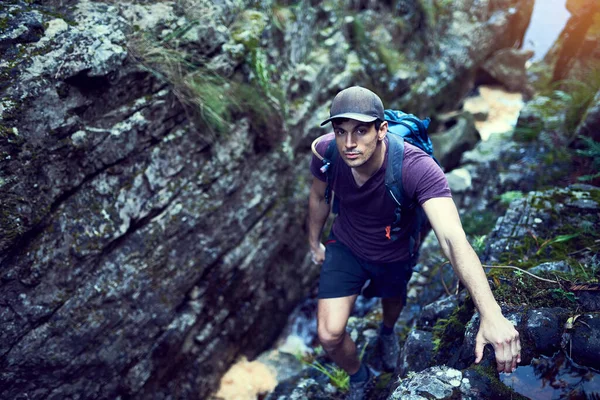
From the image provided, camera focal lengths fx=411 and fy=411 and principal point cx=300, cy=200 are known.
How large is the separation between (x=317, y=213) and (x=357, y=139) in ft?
4.28

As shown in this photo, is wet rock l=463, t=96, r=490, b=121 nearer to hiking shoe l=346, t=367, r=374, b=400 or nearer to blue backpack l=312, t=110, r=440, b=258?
blue backpack l=312, t=110, r=440, b=258

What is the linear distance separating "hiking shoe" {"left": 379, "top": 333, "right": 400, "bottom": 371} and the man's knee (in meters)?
1.28

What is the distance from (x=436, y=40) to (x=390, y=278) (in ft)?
32.5

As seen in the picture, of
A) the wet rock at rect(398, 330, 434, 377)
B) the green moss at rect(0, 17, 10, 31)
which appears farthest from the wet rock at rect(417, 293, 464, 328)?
the green moss at rect(0, 17, 10, 31)

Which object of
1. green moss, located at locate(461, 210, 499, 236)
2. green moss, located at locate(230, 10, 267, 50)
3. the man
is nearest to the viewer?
the man

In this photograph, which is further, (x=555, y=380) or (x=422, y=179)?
(x=422, y=179)

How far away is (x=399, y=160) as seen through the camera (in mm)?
3359

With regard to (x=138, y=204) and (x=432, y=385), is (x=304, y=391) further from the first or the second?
(x=138, y=204)

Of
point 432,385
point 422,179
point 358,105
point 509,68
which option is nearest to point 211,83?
point 358,105

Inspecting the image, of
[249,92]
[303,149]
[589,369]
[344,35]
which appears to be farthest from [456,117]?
[589,369]

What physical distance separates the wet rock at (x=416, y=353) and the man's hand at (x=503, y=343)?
96 centimetres

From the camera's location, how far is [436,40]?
11.9m

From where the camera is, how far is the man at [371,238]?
278cm

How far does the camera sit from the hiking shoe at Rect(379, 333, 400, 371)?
490 cm
